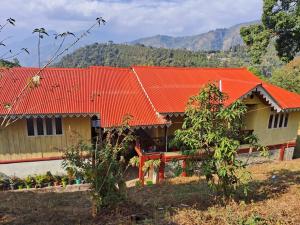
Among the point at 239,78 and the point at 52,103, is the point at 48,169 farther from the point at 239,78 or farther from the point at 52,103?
the point at 239,78

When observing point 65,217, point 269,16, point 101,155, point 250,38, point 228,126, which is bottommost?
point 65,217

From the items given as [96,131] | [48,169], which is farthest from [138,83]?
[48,169]

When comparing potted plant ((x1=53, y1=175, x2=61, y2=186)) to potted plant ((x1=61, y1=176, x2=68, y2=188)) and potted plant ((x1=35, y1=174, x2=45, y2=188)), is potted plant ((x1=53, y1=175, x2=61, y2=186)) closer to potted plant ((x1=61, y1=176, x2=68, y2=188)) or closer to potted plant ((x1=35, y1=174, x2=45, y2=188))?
potted plant ((x1=61, y1=176, x2=68, y2=188))

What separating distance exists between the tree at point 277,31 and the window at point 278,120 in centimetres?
373

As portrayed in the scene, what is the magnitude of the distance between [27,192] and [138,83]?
8791mm

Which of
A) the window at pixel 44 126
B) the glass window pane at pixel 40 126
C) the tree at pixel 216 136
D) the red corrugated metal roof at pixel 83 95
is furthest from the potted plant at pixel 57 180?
the tree at pixel 216 136

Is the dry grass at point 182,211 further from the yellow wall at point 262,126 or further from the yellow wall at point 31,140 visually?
the yellow wall at point 262,126

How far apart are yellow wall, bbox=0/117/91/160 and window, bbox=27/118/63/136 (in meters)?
0.19

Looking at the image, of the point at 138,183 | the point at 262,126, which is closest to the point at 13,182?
the point at 138,183

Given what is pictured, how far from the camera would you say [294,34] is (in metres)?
20.0

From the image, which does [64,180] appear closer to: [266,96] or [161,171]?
[161,171]

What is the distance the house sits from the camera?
15.5m

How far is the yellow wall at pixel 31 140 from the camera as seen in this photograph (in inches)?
607

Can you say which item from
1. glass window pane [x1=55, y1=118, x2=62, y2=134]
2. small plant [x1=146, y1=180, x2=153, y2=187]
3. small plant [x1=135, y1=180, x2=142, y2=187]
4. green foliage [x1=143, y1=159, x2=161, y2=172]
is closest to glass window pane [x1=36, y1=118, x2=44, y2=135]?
glass window pane [x1=55, y1=118, x2=62, y2=134]
